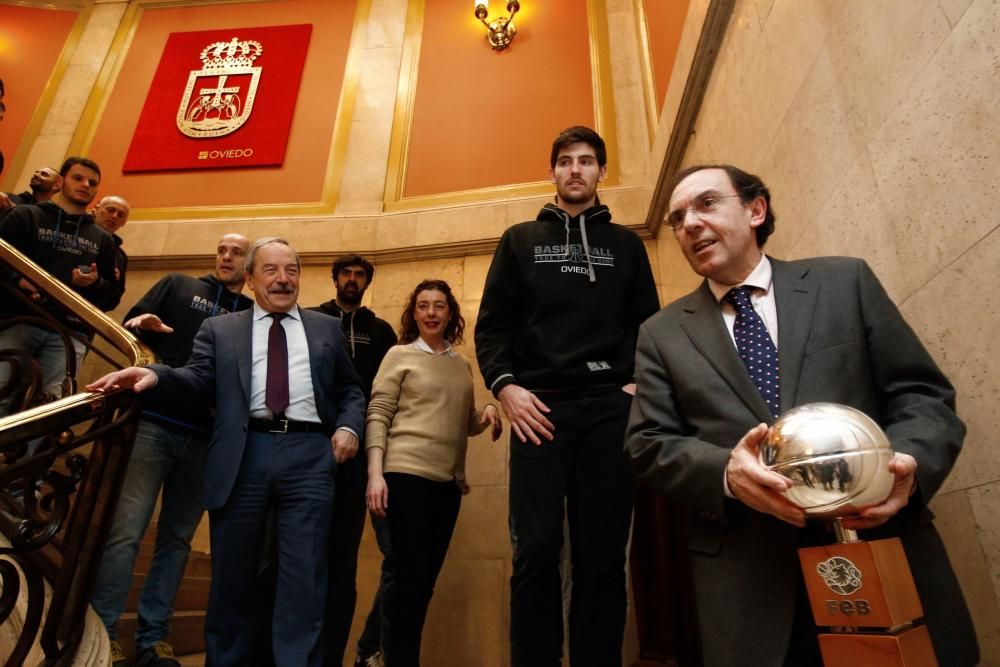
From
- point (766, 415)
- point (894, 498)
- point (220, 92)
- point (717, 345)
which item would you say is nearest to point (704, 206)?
point (717, 345)

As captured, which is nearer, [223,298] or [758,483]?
[758,483]

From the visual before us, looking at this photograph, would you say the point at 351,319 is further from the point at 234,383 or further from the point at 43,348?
the point at 43,348

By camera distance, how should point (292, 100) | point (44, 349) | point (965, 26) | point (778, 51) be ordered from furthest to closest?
point (292, 100) < point (44, 349) < point (778, 51) < point (965, 26)

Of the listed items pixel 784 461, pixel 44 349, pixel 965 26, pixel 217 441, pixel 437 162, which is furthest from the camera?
pixel 437 162

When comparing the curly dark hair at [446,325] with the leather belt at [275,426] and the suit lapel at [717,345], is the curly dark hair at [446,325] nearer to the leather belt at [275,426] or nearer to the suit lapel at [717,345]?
the leather belt at [275,426]

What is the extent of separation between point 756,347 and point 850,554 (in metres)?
0.51

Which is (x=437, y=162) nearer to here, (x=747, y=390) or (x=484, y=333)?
(x=484, y=333)

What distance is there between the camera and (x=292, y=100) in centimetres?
576

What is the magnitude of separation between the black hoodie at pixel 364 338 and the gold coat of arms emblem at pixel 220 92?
3.65 metres

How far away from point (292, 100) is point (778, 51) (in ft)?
16.2

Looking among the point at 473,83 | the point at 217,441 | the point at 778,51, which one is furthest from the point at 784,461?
the point at 473,83

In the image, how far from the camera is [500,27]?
5.45 metres

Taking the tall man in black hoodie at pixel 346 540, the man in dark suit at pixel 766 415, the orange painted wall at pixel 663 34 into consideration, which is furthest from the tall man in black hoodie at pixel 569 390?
the orange painted wall at pixel 663 34

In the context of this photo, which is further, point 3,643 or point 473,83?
point 473,83
